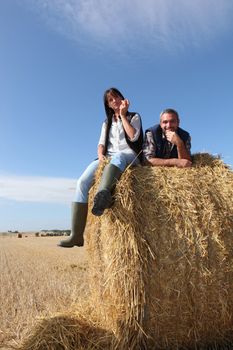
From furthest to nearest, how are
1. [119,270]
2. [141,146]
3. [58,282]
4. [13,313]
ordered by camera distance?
1. [58,282]
2. [13,313]
3. [141,146]
4. [119,270]

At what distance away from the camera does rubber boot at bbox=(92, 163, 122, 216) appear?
4.32 m

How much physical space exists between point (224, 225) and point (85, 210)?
148cm

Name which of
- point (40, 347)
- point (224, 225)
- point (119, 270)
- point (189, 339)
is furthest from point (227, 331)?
point (40, 347)

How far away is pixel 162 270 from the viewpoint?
4.33 meters

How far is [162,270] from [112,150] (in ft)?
4.83

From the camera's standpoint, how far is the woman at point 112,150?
4660mm

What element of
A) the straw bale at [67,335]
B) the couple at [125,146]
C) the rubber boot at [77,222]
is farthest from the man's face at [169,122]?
the straw bale at [67,335]

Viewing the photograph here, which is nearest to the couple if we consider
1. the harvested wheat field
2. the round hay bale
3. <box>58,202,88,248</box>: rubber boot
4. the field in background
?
<box>58,202,88,248</box>: rubber boot

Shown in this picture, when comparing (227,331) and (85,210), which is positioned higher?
(85,210)

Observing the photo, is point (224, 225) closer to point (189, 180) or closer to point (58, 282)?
point (189, 180)

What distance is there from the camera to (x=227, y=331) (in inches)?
186

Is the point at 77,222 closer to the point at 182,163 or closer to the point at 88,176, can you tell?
the point at 88,176

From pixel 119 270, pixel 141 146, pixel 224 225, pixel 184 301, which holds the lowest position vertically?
pixel 184 301

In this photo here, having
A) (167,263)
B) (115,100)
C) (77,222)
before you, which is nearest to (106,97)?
(115,100)
